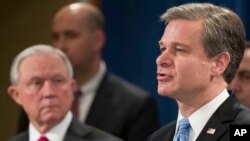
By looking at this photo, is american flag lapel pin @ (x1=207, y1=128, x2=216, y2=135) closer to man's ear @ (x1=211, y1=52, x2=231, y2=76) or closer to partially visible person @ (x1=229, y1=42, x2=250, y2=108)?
man's ear @ (x1=211, y1=52, x2=231, y2=76)

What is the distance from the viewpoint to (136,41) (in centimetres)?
451

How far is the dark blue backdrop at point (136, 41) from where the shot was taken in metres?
4.32

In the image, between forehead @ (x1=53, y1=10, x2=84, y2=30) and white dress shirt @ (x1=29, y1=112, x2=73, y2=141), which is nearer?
white dress shirt @ (x1=29, y1=112, x2=73, y2=141)

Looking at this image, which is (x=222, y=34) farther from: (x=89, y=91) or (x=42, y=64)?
(x=89, y=91)

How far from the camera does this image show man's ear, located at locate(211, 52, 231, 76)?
268 cm

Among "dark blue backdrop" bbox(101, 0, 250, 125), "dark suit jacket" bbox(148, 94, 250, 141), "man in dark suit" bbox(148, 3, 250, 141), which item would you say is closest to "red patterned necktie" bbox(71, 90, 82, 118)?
"dark blue backdrop" bbox(101, 0, 250, 125)

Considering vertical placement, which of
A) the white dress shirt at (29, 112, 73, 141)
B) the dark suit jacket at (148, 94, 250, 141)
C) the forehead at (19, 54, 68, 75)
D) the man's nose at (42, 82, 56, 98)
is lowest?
the white dress shirt at (29, 112, 73, 141)

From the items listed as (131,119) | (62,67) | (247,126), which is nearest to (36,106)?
(62,67)

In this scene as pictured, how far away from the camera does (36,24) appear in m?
5.14

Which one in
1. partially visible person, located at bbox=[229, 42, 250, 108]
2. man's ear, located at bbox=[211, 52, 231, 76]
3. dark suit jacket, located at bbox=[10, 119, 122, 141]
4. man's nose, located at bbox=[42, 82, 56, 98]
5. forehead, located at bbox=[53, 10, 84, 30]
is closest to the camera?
man's ear, located at bbox=[211, 52, 231, 76]

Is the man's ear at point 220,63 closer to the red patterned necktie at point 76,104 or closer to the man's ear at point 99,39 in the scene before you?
the red patterned necktie at point 76,104

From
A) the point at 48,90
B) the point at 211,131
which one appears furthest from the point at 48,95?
the point at 211,131

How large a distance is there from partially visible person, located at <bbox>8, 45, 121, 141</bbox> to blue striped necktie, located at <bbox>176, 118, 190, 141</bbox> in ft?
2.25

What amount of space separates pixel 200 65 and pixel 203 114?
16cm
